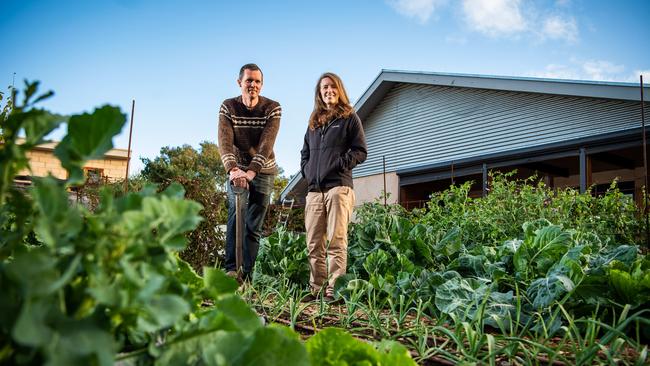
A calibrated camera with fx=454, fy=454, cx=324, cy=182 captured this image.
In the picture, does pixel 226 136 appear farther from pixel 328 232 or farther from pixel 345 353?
pixel 345 353

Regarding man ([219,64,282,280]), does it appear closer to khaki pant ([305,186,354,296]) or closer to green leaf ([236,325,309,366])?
khaki pant ([305,186,354,296])

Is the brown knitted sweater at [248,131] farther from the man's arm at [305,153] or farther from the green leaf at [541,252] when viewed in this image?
the green leaf at [541,252]

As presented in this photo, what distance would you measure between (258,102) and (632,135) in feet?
27.7

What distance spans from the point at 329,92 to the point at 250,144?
88cm

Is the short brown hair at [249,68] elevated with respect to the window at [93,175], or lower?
elevated

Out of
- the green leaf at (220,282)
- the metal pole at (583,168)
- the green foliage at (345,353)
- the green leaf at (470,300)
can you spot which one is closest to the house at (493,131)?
the metal pole at (583,168)

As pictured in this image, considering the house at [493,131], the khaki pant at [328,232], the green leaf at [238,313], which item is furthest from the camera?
the house at [493,131]

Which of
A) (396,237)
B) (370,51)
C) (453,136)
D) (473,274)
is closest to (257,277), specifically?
(396,237)

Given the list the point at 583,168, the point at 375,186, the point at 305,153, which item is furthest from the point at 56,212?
the point at 375,186

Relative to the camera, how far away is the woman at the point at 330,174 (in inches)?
150

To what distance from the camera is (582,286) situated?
94.6 inches

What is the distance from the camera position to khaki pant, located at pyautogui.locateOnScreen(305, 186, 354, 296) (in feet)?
12.5

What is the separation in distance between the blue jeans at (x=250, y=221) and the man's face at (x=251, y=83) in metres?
0.74

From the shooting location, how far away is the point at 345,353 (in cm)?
87
